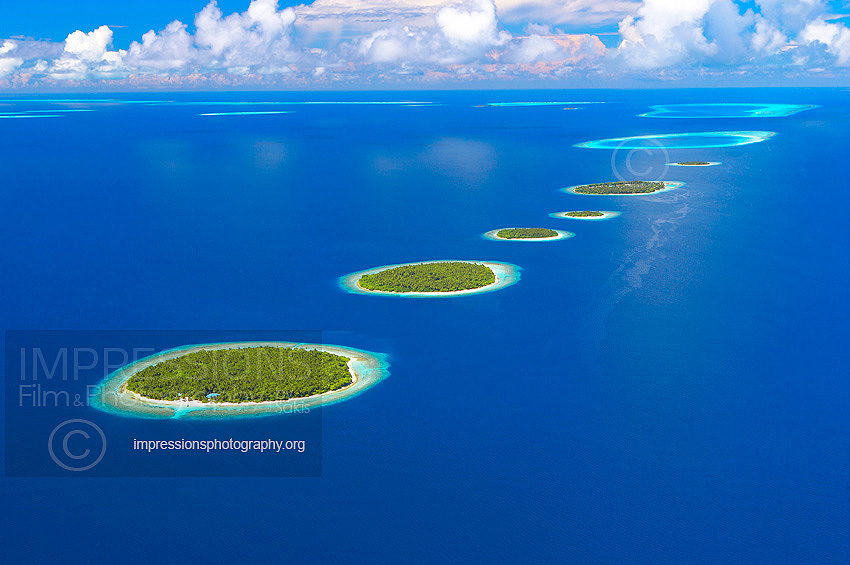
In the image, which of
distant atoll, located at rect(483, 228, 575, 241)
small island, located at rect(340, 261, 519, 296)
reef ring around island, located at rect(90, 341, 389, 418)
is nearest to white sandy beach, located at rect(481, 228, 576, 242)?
distant atoll, located at rect(483, 228, 575, 241)

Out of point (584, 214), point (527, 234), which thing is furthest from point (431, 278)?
point (584, 214)

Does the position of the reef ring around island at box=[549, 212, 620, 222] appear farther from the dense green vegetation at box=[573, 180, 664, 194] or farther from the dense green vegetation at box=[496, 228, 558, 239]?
the dense green vegetation at box=[573, 180, 664, 194]

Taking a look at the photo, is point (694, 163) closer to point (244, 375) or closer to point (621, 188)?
point (621, 188)

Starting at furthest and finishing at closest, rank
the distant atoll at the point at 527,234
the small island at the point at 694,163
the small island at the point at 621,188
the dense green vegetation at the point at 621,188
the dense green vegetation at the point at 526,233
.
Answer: the small island at the point at 694,163 < the dense green vegetation at the point at 621,188 < the small island at the point at 621,188 < the dense green vegetation at the point at 526,233 < the distant atoll at the point at 527,234

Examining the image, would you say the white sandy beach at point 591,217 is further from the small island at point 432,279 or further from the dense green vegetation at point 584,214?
the small island at point 432,279

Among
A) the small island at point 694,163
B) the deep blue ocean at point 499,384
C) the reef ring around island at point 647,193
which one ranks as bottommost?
the deep blue ocean at point 499,384

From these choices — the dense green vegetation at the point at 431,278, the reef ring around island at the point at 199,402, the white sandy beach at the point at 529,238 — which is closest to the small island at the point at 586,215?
the white sandy beach at the point at 529,238

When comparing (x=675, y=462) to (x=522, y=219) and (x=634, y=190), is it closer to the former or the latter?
(x=522, y=219)
